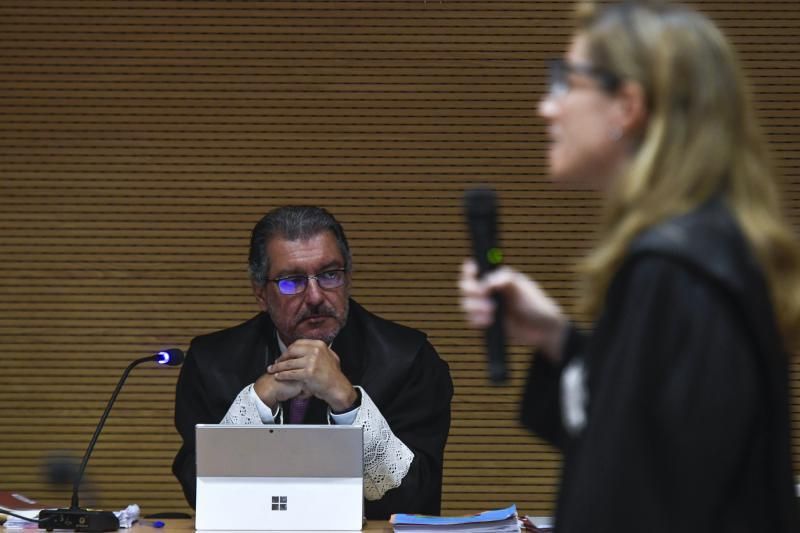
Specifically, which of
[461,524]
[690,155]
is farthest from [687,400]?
[461,524]

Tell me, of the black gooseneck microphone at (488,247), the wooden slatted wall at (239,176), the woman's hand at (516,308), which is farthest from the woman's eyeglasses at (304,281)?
the black gooseneck microphone at (488,247)

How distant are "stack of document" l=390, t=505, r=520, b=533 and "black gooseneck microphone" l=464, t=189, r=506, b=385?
1.38m

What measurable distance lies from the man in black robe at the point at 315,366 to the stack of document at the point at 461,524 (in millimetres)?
394

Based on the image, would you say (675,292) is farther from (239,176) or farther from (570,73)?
(239,176)

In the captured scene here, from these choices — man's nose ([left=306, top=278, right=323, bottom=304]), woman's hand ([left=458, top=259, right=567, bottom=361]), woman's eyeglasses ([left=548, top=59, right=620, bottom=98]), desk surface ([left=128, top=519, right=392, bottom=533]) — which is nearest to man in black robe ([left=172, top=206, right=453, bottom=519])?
man's nose ([left=306, top=278, right=323, bottom=304])

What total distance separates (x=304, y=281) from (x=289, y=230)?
0.18m

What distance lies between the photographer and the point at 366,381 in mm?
3754

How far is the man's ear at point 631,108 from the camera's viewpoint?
4.96ft

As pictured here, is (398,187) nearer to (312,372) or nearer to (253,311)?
(253,311)

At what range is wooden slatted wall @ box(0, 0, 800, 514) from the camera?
4.82 metres

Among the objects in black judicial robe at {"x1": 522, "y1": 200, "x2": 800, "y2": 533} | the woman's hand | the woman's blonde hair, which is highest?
the woman's blonde hair

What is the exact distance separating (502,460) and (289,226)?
5.28ft

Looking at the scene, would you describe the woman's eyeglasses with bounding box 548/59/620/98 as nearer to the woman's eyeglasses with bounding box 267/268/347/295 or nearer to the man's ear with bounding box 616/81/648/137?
the man's ear with bounding box 616/81/648/137

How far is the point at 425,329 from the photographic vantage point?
192 inches
